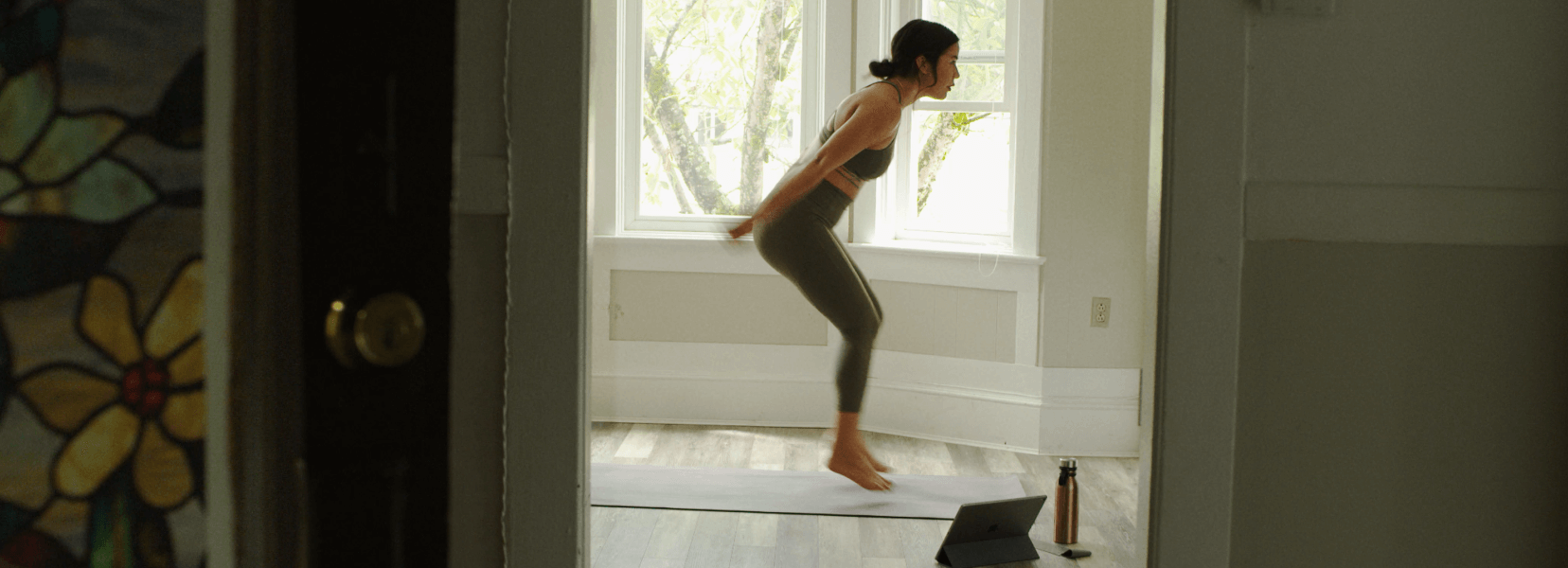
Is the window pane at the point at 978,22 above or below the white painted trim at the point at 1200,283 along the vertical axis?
above

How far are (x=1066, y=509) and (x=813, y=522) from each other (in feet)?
2.20

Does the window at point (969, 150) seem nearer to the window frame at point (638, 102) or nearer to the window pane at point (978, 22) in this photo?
the window pane at point (978, 22)

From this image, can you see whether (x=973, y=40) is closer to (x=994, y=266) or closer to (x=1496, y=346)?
(x=994, y=266)

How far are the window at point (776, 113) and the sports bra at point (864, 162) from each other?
3.25 feet

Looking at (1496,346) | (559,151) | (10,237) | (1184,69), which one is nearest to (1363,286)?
(1496,346)

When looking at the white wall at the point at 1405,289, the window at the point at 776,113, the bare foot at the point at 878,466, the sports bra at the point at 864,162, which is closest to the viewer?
the white wall at the point at 1405,289

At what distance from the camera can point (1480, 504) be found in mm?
1620

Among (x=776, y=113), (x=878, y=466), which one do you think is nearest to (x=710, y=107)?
(x=776, y=113)

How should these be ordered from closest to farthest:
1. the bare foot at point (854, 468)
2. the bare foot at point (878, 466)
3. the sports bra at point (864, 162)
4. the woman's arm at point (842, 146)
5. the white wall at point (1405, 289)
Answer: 1. the white wall at point (1405, 289)
2. the woman's arm at point (842, 146)
3. the sports bra at point (864, 162)
4. the bare foot at point (854, 468)
5. the bare foot at point (878, 466)

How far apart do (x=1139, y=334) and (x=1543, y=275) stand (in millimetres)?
2106

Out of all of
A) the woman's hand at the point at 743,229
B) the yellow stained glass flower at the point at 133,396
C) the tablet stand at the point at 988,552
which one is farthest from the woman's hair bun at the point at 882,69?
the yellow stained glass flower at the point at 133,396

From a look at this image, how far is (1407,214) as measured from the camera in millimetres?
1587

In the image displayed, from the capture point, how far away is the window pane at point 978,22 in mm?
3887

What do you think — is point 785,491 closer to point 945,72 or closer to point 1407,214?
point 945,72
